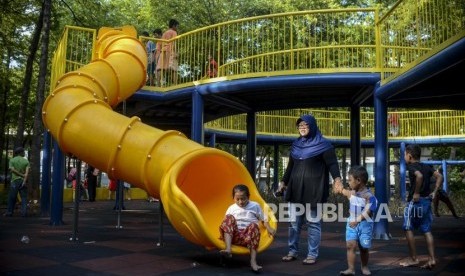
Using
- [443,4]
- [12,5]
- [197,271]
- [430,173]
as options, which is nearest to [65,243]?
[197,271]

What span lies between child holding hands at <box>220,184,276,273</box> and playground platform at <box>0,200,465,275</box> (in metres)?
0.32

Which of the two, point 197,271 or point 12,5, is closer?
point 197,271

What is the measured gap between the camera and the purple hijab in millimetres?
6207

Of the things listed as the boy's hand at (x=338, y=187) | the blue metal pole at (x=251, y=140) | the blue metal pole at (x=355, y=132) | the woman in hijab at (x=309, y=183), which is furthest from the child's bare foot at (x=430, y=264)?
the blue metal pole at (x=251, y=140)

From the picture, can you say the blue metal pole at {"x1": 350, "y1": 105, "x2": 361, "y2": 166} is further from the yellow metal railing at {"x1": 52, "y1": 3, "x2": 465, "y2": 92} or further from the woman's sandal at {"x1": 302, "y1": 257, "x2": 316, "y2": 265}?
the woman's sandal at {"x1": 302, "y1": 257, "x2": 316, "y2": 265}

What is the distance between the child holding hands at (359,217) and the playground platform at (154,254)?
1.20 feet

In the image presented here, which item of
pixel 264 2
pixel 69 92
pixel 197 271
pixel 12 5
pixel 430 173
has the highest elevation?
pixel 264 2

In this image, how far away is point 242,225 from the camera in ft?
19.1

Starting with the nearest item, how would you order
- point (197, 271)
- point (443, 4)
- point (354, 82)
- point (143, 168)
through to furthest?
point (197, 271), point (143, 168), point (443, 4), point (354, 82)

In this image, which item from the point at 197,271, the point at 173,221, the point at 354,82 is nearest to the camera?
the point at 197,271

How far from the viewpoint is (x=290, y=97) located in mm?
12008

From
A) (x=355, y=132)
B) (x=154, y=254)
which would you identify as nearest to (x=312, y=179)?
(x=154, y=254)

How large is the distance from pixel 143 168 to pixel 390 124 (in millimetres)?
16485

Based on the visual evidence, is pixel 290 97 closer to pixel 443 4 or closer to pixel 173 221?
pixel 443 4
